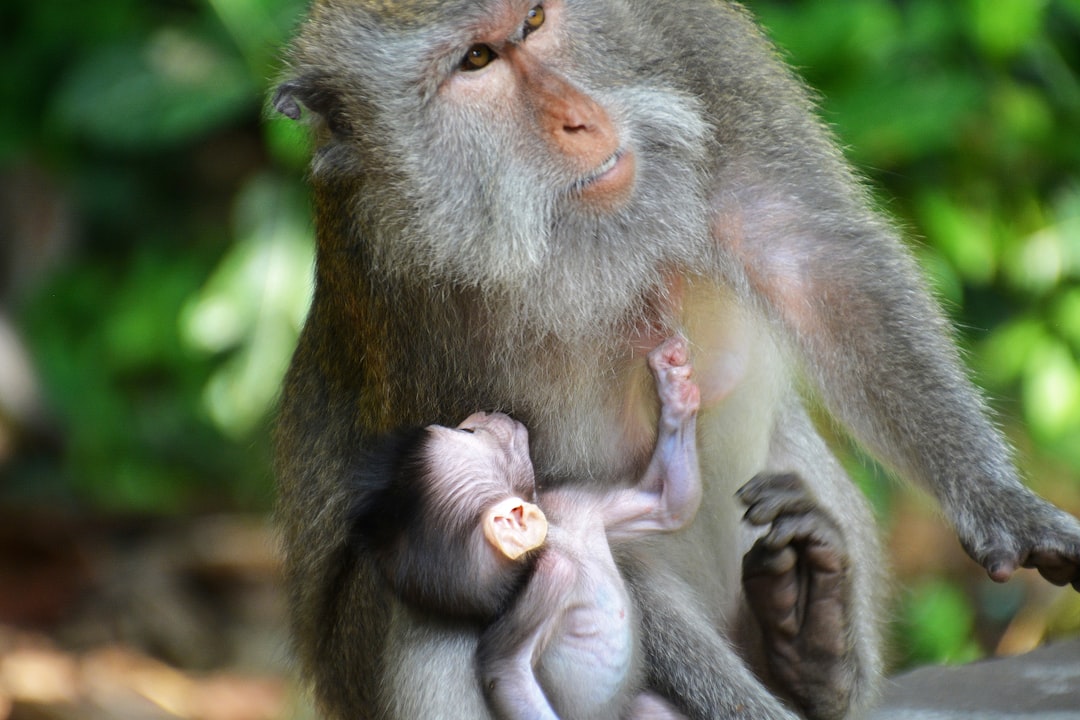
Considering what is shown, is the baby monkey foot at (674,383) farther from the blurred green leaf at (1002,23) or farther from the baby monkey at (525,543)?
the blurred green leaf at (1002,23)

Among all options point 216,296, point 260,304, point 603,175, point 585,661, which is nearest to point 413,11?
point 603,175

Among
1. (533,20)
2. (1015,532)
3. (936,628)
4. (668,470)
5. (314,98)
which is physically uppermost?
(533,20)

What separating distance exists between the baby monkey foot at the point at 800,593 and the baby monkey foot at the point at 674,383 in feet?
0.71

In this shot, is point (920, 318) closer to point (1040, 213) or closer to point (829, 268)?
point (829, 268)

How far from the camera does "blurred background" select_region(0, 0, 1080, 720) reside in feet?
17.8

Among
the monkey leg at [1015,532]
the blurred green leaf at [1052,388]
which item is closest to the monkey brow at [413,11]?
the monkey leg at [1015,532]

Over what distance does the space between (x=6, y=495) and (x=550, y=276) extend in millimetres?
4814

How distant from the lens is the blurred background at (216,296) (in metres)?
5.43

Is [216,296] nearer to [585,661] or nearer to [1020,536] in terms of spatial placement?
[585,661]

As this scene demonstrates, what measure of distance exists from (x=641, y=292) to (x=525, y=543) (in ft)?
2.03

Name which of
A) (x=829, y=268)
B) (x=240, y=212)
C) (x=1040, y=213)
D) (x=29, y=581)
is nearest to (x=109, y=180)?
(x=240, y=212)

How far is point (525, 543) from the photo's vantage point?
9.58ft

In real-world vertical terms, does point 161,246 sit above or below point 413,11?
below

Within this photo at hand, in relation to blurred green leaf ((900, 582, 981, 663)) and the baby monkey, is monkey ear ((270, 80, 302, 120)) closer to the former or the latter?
the baby monkey
